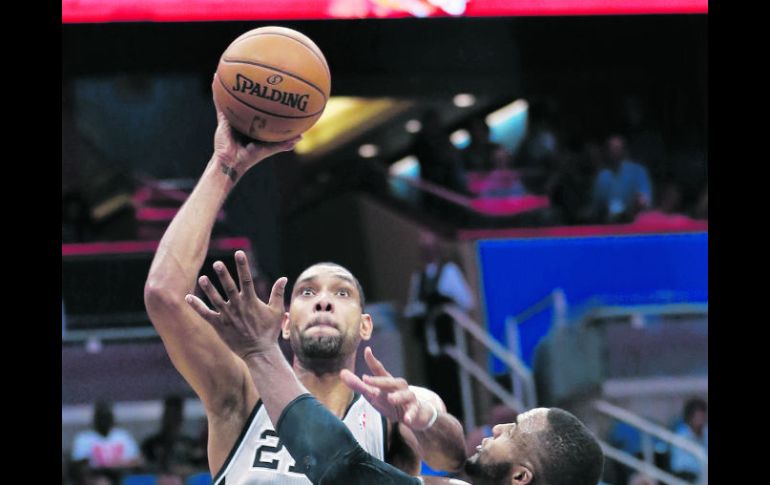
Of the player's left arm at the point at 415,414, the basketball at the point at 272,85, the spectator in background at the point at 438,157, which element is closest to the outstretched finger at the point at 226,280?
the player's left arm at the point at 415,414

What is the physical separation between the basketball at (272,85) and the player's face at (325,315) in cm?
49

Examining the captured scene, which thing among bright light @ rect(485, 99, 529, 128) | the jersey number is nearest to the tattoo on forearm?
the jersey number

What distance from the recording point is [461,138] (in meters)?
11.8

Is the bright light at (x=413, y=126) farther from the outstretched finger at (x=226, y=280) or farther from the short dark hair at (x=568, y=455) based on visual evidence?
the outstretched finger at (x=226, y=280)

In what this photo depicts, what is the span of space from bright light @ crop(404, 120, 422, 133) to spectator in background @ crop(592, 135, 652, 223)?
180 cm

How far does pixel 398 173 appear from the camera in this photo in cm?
1154

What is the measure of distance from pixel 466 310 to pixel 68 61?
4653mm

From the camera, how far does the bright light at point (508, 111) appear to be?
12.0 meters

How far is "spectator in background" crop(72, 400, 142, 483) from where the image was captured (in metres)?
8.50

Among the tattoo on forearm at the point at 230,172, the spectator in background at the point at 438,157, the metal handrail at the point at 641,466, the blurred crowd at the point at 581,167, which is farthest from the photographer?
the spectator in background at the point at 438,157

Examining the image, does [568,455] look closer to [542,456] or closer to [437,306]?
[542,456]

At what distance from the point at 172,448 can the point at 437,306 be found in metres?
2.37

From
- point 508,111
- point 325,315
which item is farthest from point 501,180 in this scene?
point 325,315
